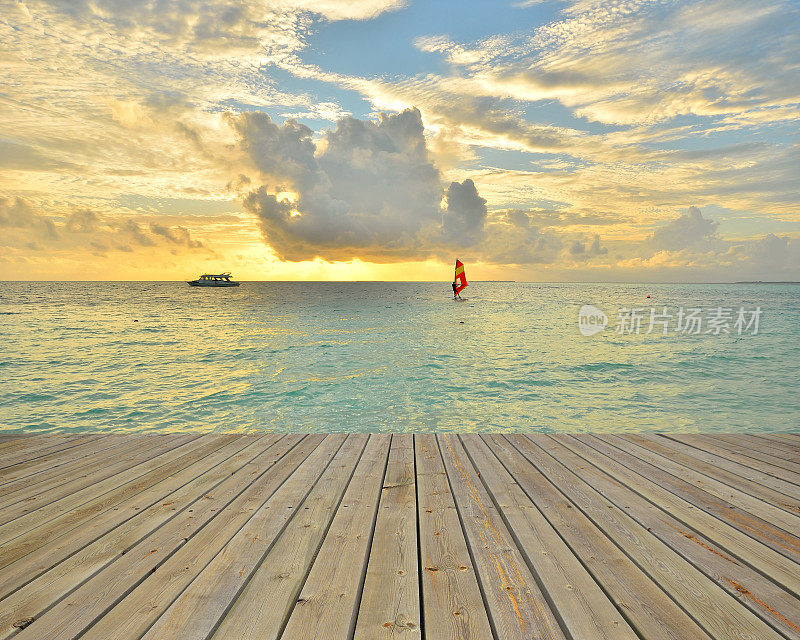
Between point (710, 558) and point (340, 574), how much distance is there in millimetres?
1915

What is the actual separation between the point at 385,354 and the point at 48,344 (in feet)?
65.7

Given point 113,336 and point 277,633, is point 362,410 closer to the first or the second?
point 277,633

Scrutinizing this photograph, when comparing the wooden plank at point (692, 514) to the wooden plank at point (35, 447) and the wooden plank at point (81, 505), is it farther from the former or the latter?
the wooden plank at point (35, 447)

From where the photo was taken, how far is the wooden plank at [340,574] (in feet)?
5.78

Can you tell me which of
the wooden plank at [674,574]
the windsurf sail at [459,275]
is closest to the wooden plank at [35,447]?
the wooden plank at [674,574]

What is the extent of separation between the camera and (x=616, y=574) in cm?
214

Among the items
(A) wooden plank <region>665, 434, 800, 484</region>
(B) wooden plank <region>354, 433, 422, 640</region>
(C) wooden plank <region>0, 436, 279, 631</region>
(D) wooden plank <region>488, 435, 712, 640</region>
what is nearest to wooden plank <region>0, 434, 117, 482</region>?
(C) wooden plank <region>0, 436, 279, 631</region>

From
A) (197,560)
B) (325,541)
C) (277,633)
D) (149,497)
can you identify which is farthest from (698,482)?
(149,497)

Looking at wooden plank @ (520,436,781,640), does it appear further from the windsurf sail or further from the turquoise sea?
the windsurf sail

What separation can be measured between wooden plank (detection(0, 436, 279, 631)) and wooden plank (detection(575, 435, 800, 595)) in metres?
3.04

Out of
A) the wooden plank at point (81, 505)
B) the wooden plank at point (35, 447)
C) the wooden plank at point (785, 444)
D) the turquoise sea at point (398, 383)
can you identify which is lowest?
the turquoise sea at point (398, 383)

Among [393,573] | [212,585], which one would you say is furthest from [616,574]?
[212,585]

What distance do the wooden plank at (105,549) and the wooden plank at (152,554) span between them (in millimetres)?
42

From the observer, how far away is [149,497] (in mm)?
3092
